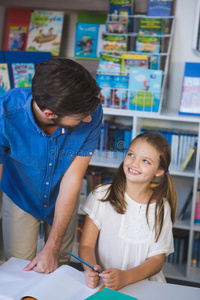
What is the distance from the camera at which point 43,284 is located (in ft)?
3.42

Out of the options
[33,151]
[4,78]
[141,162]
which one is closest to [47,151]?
[33,151]

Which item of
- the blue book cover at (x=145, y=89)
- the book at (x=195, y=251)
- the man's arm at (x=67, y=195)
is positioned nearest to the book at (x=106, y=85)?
the blue book cover at (x=145, y=89)

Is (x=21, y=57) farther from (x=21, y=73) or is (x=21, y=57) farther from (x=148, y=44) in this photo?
(x=148, y=44)

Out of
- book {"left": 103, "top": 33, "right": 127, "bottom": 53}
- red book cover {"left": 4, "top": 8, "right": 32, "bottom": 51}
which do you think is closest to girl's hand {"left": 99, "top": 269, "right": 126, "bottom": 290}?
book {"left": 103, "top": 33, "right": 127, "bottom": 53}

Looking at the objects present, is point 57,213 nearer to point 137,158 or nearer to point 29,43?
point 137,158

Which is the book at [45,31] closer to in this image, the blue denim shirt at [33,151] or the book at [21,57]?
the book at [21,57]

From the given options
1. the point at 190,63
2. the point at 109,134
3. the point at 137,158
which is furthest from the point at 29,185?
the point at 190,63

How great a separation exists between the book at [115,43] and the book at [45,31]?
0.34 metres

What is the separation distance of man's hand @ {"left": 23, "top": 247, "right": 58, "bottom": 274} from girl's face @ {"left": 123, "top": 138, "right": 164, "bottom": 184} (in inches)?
16.3

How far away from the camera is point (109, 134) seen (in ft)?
8.64

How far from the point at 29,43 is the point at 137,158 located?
162cm

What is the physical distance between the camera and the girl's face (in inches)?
57.4

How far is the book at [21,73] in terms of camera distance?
242cm

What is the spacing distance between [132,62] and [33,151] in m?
1.38
